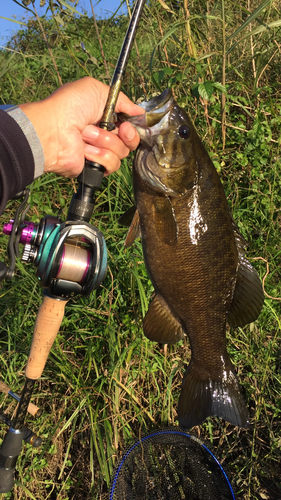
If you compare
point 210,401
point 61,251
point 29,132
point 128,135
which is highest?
point 128,135

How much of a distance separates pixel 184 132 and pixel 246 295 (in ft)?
2.67

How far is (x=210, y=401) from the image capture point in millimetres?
1716

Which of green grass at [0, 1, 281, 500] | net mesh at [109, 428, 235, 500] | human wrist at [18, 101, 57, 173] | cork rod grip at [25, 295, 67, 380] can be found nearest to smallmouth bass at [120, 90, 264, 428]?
human wrist at [18, 101, 57, 173]

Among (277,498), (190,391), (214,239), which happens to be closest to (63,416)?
(190,391)

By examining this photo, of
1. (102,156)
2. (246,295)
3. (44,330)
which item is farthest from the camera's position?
(44,330)

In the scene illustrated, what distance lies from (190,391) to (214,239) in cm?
72

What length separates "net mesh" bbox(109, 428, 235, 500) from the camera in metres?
2.35

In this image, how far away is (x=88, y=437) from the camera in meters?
2.65

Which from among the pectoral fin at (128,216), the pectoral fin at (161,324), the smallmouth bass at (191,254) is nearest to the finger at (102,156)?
the smallmouth bass at (191,254)

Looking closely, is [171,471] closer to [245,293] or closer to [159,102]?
[245,293]

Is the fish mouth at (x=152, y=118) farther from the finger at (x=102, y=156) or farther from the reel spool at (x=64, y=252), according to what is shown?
the reel spool at (x=64, y=252)

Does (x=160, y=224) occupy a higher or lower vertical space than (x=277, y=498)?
higher

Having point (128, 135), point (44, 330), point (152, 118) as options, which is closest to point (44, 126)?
point (128, 135)

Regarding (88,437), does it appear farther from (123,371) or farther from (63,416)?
(123,371)
